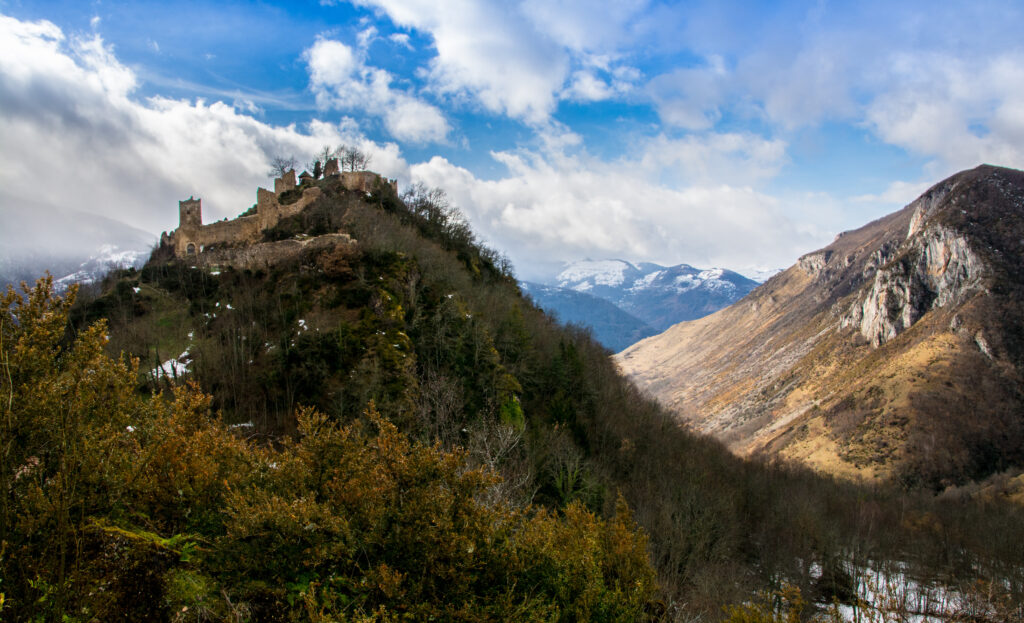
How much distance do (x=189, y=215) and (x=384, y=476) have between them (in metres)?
52.7

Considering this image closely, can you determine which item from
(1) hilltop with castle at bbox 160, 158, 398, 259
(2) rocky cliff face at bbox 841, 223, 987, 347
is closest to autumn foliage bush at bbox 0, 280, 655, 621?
(1) hilltop with castle at bbox 160, 158, 398, 259

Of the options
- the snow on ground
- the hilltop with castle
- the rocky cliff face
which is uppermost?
the rocky cliff face

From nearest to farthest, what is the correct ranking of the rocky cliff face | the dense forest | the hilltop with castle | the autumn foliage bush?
the autumn foliage bush → the dense forest → the hilltop with castle → the rocky cliff face

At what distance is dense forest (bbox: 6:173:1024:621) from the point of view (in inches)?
333

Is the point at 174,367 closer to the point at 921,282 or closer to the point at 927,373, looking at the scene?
the point at 927,373

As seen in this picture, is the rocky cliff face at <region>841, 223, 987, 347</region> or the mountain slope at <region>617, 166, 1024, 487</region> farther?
the rocky cliff face at <region>841, 223, 987, 347</region>

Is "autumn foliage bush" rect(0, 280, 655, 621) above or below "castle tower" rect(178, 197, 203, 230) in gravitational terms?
below

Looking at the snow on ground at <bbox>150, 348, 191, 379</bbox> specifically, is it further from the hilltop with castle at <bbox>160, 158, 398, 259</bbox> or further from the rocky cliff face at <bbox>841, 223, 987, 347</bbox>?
the rocky cliff face at <bbox>841, 223, 987, 347</bbox>

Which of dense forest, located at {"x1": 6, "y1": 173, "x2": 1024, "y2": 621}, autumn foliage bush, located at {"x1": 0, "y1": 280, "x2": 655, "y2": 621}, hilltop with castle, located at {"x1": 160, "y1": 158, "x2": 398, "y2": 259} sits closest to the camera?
autumn foliage bush, located at {"x1": 0, "y1": 280, "x2": 655, "y2": 621}

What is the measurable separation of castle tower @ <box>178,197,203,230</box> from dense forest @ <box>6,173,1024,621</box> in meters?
5.34

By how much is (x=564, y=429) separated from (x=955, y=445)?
408 feet

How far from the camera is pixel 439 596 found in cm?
971

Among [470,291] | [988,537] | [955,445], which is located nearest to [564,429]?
[470,291]

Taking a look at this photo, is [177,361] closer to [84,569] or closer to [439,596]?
[84,569]
